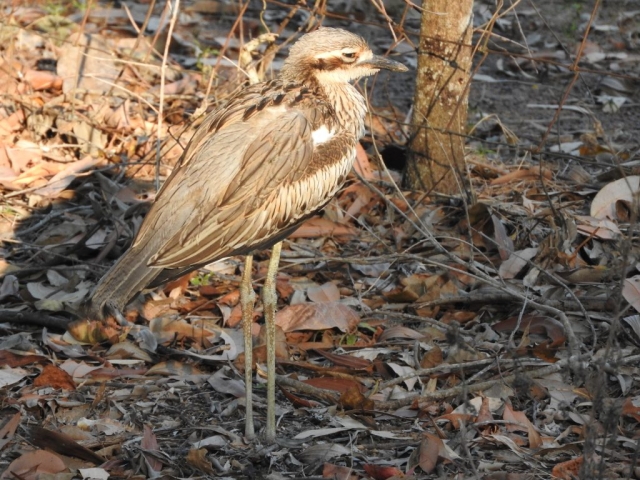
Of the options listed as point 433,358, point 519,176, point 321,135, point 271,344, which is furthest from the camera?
point 519,176

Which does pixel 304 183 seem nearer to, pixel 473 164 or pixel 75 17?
pixel 473 164

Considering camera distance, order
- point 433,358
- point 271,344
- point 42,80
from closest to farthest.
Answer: point 271,344
point 433,358
point 42,80

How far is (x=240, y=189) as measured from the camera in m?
4.15

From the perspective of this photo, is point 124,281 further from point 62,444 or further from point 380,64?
point 380,64

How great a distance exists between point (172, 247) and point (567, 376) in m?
1.83

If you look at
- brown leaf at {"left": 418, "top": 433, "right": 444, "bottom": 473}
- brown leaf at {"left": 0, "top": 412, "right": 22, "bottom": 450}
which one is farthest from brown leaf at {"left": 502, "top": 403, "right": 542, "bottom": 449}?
brown leaf at {"left": 0, "top": 412, "right": 22, "bottom": 450}

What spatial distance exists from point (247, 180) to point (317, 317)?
1027mm

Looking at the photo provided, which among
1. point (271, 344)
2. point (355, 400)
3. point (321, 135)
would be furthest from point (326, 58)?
point (355, 400)

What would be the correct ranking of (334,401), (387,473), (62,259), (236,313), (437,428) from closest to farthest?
(387,473) < (437,428) < (334,401) < (236,313) < (62,259)

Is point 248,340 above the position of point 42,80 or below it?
below

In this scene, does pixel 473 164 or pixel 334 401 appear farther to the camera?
pixel 473 164

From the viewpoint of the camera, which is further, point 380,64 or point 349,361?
point 380,64

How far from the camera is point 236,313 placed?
5059 mm

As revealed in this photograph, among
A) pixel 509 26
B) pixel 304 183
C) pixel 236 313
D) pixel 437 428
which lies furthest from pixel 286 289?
pixel 509 26
